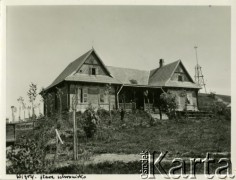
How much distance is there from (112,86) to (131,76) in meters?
1.02

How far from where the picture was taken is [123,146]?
8.25m

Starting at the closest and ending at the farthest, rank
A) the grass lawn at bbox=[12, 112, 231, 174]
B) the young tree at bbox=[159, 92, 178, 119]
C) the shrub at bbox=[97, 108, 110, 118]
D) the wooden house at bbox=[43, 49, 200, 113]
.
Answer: the grass lawn at bbox=[12, 112, 231, 174] → the shrub at bbox=[97, 108, 110, 118] → the wooden house at bbox=[43, 49, 200, 113] → the young tree at bbox=[159, 92, 178, 119]

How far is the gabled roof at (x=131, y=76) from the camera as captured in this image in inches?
456

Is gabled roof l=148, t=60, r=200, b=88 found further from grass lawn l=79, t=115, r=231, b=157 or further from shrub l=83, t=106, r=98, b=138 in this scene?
shrub l=83, t=106, r=98, b=138

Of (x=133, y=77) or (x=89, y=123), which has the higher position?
(x=133, y=77)

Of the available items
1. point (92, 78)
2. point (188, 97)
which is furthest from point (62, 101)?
A: point (188, 97)

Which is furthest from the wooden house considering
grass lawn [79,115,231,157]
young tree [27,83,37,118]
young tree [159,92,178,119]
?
grass lawn [79,115,231,157]

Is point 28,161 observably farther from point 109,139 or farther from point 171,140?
point 171,140

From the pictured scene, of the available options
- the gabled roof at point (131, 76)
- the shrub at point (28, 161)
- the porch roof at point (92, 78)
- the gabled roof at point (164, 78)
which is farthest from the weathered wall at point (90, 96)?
the shrub at point (28, 161)

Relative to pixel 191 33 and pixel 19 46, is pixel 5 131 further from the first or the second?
pixel 191 33

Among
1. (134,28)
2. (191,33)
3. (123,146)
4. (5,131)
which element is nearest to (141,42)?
(134,28)

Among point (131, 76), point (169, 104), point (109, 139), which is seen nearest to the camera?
point (109, 139)

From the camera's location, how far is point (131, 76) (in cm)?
1255

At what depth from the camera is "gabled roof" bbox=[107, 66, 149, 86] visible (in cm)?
1159
